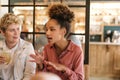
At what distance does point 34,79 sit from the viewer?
33.2 inches

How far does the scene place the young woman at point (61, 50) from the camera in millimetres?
1786

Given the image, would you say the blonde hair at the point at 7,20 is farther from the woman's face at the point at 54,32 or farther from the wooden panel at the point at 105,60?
the wooden panel at the point at 105,60

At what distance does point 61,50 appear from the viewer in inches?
74.5

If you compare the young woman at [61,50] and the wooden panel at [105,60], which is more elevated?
the young woman at [61,50]

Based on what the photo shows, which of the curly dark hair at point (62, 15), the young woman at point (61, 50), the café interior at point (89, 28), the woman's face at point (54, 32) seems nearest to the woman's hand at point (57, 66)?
the young woman at point (61, 50)

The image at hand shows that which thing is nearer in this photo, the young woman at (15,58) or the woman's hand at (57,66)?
the woman's hand at (57,66)

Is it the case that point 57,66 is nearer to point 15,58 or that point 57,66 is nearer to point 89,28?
point 15,58

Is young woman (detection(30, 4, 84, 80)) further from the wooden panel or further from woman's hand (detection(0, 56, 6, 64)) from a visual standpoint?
the wooden panel

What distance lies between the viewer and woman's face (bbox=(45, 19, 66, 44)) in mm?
1788

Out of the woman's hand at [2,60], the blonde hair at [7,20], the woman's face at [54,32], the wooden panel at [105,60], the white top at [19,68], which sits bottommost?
the wooden panel at [105,60]

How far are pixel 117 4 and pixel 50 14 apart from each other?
6.71m

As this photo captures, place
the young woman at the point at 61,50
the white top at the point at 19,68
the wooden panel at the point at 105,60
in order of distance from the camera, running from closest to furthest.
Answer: the young woman at the point at 61,50 < the white top at the point at 19,68 < the wooden panel at the point at 105,60

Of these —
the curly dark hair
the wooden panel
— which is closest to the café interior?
the wooden panel

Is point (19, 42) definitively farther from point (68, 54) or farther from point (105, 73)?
point (105, 73)
